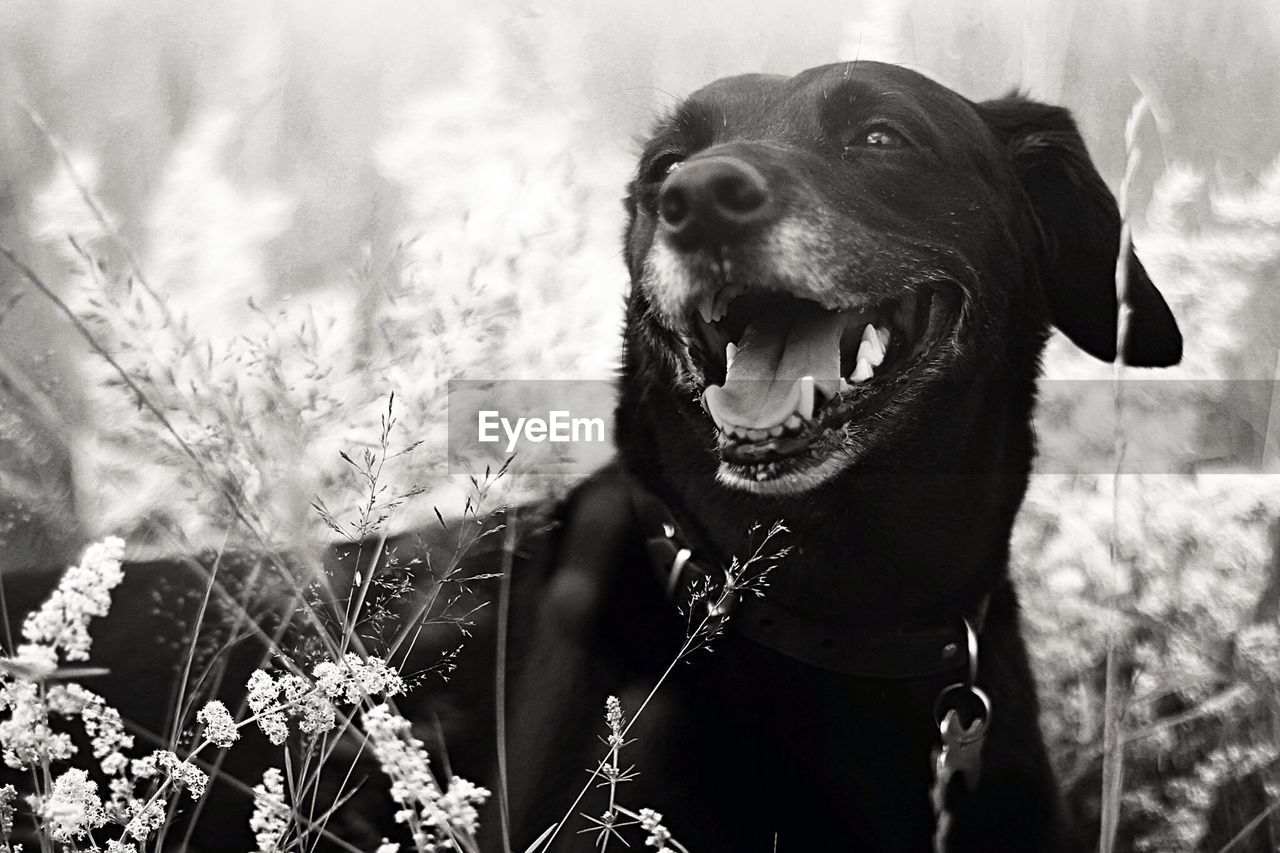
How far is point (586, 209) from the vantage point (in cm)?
237

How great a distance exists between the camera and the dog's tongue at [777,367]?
193cm

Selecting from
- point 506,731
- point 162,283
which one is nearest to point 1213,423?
point 506,731

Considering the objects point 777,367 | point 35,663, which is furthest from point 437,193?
point 35,663

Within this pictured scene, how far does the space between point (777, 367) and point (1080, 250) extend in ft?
2.50

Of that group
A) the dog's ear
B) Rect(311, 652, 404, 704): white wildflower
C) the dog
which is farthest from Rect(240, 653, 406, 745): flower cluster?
the dog's ear

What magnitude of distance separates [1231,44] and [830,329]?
111cm

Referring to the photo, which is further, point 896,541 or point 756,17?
point 756,17

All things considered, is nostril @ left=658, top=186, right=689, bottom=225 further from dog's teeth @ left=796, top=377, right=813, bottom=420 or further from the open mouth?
dog's teeth @ left=796, top=377, right=813, bottom=420

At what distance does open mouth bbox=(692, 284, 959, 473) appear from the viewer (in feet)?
6.33

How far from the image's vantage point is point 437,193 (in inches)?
91.0

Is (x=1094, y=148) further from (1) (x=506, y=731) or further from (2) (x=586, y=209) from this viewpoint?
(1) (x=506, y=731)

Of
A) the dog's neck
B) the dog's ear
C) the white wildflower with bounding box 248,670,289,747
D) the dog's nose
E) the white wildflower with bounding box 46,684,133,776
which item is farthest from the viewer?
the dog's ear

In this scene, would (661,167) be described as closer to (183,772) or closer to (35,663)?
(183,772)

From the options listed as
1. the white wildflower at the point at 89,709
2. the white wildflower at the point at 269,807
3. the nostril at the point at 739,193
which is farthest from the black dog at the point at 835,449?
the white wildflower at the point at 89,709
